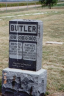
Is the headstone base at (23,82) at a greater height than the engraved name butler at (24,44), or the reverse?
the engraved name butler at (24,44)

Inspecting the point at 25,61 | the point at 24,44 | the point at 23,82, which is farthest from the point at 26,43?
the point at 23,82

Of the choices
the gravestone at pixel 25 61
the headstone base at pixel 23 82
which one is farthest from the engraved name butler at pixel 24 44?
the headstone base at pixel 23 82

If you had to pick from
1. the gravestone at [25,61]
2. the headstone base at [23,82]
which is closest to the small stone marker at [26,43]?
the gravestone at [25,61]

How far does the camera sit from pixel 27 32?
176 inches

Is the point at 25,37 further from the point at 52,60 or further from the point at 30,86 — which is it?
the point at 52,60

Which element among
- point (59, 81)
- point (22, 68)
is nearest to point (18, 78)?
point (22, 68)

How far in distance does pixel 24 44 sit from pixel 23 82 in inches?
26.8

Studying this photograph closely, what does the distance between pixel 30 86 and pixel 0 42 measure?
21.3 feet

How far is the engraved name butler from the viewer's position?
14.6ft

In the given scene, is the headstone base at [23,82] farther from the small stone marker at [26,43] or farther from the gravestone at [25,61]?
the small stone marker at [26,43]

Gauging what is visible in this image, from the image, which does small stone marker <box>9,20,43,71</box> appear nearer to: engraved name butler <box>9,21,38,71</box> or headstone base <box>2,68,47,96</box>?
engraved name butler <box>9,21,38,71</box>

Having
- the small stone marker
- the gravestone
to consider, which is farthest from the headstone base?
the small stone marker

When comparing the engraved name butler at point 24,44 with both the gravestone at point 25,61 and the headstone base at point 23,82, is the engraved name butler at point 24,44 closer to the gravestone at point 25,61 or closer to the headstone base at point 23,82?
the gravestone at point 25,61

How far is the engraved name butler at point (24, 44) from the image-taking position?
14.6 ft
